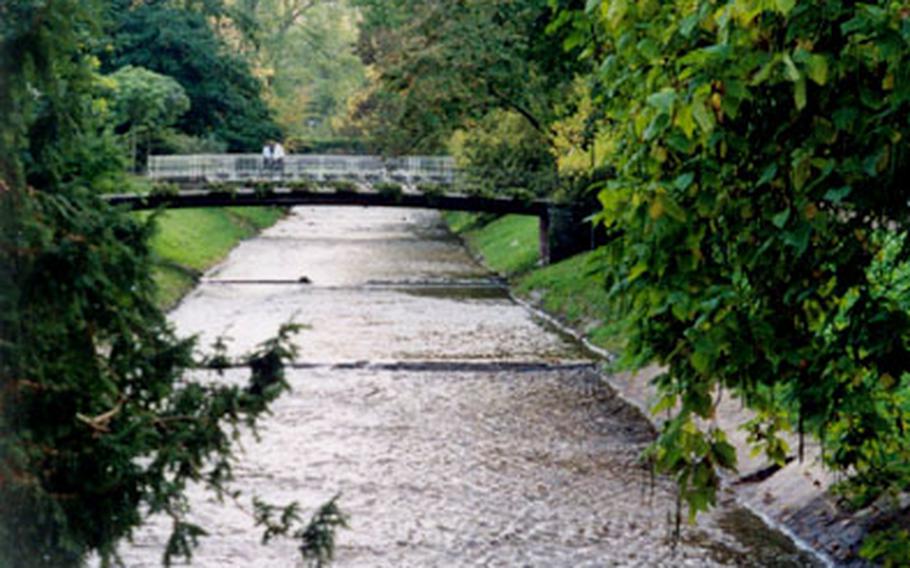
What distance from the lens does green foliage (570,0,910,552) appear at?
5711 millimetres

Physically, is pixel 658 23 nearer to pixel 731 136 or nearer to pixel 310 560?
pixel 731 136

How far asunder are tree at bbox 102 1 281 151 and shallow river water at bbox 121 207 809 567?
84.6ft

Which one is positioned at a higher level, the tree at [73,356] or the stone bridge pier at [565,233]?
the tree at [73,356]

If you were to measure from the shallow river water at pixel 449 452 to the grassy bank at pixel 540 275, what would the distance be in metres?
0.92

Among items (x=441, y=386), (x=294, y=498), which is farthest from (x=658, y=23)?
(x=441, y=386)

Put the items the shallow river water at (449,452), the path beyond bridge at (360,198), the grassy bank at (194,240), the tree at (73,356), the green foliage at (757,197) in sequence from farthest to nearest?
1. the path beyond bridge at (360,198)
2. the grassy bank at (194,240)
3. the shallow river water at (449,452)
4. the tree at (73,356)
5. the green foliage at (757,197)

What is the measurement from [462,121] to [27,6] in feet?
107

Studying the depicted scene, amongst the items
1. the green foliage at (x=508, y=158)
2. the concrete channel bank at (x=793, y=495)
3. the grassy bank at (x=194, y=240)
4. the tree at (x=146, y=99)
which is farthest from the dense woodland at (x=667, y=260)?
the tree at (x=146, y=99)

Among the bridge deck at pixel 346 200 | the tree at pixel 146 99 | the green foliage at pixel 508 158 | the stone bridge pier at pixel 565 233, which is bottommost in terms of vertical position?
the stone bridge pier at pixel 565 233

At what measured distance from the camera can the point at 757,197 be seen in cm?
635

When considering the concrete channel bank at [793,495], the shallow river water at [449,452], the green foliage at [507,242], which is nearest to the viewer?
the concrete channel bank at [793,495]

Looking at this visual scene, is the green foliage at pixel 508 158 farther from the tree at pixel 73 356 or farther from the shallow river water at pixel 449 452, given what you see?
the tree at pixel 73 356

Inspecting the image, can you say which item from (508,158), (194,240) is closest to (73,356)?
(508,158)

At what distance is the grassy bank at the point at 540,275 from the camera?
99.4 feet
